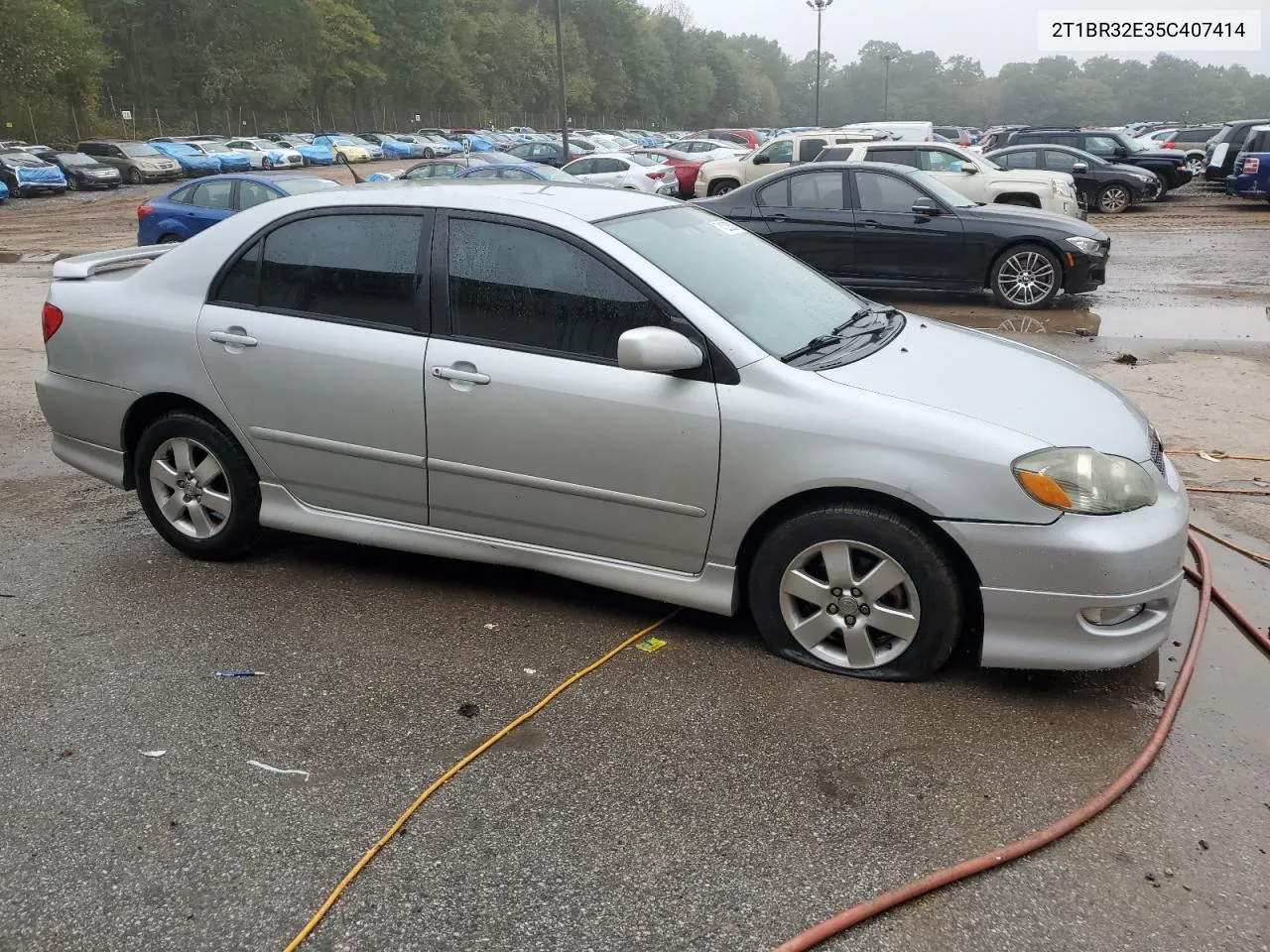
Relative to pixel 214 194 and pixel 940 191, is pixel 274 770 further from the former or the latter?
pixel 214 194

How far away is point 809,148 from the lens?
831 inches

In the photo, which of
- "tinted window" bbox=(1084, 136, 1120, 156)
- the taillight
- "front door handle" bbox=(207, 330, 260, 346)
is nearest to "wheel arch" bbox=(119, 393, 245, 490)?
"front door handle" bbox=(207, 330, 260, 346)

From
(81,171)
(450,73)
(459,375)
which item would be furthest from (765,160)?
(450,73)

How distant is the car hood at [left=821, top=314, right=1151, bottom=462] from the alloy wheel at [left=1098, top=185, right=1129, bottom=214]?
19.1 m

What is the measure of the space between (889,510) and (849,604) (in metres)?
0.35

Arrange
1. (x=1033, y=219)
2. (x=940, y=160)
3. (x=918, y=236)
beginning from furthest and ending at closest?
(x=940, y=160) → (x=918, y=236) → (x=1033, y=219)

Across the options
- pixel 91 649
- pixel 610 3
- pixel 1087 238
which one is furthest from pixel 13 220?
pixel 610 3

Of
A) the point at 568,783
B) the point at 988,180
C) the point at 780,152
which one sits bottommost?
the point at 568,783

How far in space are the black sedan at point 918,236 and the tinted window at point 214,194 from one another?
796 cm

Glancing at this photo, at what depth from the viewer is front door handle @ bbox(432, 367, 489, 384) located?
4.01 m

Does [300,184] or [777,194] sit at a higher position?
[300,184]

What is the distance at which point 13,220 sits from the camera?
84.1 ft

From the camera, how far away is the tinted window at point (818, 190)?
39.1ft

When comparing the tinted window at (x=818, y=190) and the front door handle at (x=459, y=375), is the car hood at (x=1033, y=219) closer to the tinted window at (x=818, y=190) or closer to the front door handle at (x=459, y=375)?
the tinted window at (x=818, y=190)
